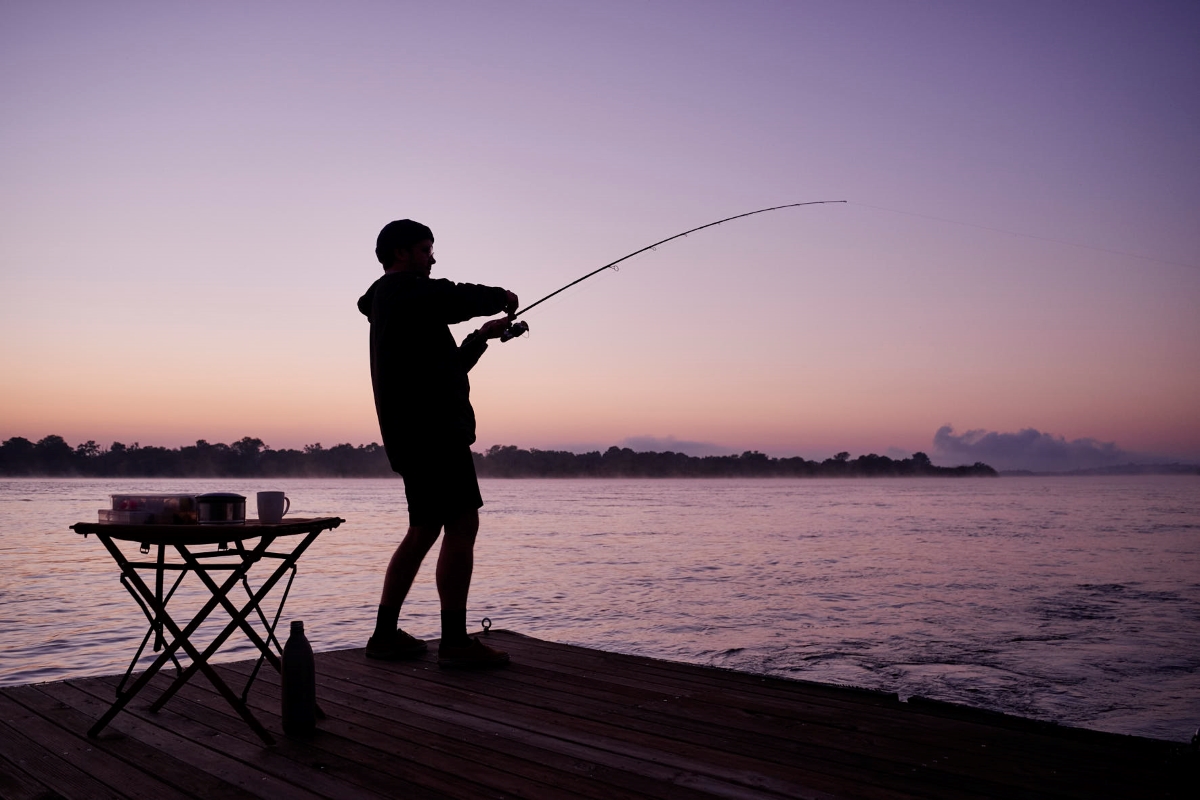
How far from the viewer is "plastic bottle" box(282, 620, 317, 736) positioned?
3.12 metres

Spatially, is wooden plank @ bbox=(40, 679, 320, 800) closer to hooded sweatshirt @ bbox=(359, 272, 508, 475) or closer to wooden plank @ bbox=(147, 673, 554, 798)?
wooden plank @ bbox=(147, 673, 554, 798)

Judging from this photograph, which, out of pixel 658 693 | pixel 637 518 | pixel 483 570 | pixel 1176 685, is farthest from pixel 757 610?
pixel 637 518

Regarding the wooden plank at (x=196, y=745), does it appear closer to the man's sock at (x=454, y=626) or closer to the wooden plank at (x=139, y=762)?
the wooden plank at (x=139, y=762)

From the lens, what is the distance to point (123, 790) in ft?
8.39

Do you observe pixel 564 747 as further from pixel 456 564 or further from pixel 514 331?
pixel 514 331

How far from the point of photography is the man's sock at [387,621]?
444 cm

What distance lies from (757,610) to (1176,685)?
4.45 m

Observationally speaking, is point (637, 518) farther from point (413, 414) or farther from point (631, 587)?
point (413, 414)

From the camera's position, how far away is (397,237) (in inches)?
168

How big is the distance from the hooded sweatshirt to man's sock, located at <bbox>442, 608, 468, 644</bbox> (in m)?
0.74

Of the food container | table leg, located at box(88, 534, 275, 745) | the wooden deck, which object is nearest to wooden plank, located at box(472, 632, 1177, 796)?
the wooden deck

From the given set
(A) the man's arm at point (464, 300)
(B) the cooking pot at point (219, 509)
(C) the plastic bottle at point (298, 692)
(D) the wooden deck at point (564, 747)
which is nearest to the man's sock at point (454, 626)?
(D) the wooden deck at point (564, 747)

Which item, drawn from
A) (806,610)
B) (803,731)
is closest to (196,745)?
(803,731)

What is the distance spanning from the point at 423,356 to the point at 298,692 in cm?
165
